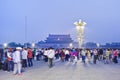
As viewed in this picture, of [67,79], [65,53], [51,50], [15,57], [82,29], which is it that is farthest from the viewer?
[82,29]

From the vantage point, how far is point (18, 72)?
26.1 metres

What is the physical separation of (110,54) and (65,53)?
808 centimetres

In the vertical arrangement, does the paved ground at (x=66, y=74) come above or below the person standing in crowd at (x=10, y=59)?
below

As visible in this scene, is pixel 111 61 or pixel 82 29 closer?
Answer: pixel 111 61

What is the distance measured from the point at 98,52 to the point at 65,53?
5.93 metres

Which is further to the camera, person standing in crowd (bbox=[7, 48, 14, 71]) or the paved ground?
person standing in crowd (bbox=[7, 48, 14, 71])

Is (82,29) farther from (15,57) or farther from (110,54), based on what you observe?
(15,57)

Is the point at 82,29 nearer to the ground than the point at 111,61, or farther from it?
farther from it

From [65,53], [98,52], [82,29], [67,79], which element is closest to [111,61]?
[98,52]

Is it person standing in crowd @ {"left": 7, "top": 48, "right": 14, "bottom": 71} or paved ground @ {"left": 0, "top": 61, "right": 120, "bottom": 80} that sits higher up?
person standing in crowd @ {"left": 7, "top": 48, "right": 14, "bottom": 71}

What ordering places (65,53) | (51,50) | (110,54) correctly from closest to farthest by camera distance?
(51,50) → (110,54) → (65,53)

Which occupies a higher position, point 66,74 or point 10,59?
point 10,59

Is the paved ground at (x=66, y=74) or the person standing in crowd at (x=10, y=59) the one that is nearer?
the paved ground at (x=66, y=74)

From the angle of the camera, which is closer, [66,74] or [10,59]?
[66,74]
